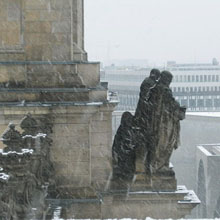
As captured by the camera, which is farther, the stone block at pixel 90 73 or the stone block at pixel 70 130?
the stone block at pixel 90 73

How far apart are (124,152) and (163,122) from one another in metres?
1.21

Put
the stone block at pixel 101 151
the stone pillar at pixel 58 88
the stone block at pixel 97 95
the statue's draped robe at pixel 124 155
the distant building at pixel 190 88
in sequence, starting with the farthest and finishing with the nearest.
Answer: the distant building at pixel 190 88 < the statue's draped robe at pixel 124 155 < the stone block at pixel 101 151 < the stone block at pixel 97 95 < the stone pillar at pixel 58 88

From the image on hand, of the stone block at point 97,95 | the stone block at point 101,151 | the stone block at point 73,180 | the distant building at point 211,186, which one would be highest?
the stone block at point 97,95

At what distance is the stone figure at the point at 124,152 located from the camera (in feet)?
47.2

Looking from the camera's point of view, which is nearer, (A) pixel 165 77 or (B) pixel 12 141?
(B) pixel 12 141

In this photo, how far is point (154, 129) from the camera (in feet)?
46.3

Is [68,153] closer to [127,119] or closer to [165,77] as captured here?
[127,119]

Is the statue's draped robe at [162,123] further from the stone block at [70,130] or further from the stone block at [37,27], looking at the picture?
the stone block at [37,27]

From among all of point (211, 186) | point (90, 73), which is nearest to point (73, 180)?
point (90, 73)

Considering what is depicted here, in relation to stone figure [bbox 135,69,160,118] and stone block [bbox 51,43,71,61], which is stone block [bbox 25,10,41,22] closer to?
stone block [bbox 51,43,71,61]

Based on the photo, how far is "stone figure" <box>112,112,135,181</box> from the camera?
14.4 meters

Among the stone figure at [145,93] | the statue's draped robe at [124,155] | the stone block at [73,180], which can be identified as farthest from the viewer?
the statue's draped robe at [124,155]

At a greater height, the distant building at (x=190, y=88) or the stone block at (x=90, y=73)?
the stone block at (x=90, y=73)

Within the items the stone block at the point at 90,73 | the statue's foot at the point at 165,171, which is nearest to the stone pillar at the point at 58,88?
the stone block at the point at 90,73
